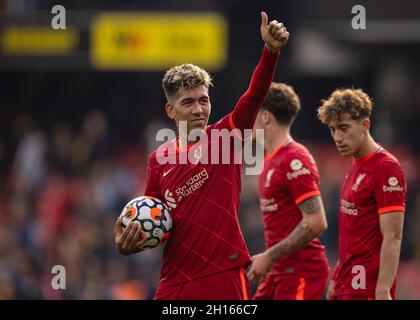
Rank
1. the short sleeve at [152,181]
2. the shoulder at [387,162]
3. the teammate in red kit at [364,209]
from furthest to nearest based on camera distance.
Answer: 1. the shoulder at [387,162]
2. the teammate in red kit at [364,209]
3. the short sleeve at [152,181]

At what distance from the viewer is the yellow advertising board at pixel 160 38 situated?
54.9ft

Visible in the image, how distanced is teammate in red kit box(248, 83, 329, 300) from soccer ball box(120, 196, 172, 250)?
120cm

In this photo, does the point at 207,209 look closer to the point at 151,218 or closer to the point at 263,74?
the point at 151,218

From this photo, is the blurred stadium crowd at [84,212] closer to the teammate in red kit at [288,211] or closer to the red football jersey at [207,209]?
the teammate in red kit at [288,211]

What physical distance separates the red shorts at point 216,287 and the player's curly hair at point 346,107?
59.4 inches

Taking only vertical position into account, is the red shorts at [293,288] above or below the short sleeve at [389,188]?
below

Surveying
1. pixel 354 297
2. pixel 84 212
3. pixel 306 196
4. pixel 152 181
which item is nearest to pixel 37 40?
pixel 84 212

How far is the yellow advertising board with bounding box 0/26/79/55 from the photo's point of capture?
55.4 feet

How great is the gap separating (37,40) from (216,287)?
11.4 meters

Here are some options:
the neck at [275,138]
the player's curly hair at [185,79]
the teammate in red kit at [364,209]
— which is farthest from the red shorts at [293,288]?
the player's curly hair at [185,79]

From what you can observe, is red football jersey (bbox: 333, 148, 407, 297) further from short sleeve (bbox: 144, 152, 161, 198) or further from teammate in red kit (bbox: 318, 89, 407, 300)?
short sleeve (bbox: 144, 152, 161, 198)

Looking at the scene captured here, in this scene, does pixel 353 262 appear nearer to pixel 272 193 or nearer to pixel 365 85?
pixel 272 193
